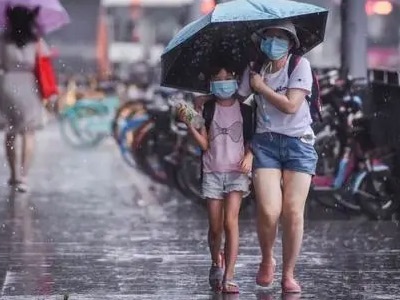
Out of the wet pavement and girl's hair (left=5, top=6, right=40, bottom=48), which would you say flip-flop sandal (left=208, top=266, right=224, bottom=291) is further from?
girl's hair (left=5, top=6, right=40, bottom=48)

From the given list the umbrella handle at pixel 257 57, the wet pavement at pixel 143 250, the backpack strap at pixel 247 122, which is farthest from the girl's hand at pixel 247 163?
the wet pavement at pixel 143 250

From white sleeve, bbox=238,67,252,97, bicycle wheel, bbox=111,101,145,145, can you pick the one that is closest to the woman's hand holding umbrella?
white sleeve, bbox=238,67,252,97

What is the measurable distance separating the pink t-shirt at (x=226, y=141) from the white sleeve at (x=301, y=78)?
1.64 ft

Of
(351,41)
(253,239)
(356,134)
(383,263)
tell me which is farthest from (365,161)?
(351,41)

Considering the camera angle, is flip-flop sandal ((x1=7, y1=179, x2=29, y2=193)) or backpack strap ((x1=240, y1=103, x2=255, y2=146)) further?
flip-flop sandal ((x1=7, y1=179, x2=29, y2=193))

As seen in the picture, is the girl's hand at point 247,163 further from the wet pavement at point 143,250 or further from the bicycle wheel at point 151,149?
the bicycle wheel at point 151,149

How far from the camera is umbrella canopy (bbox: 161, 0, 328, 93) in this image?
902cm

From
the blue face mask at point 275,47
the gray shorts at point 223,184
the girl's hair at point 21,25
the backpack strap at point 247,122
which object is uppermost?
the girl's hair at point 21,25

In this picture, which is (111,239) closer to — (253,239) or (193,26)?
(253,239)

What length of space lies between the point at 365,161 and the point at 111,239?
268cm

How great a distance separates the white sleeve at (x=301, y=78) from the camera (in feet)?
29.5

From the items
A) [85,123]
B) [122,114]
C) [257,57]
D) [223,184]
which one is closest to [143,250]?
[223,184]

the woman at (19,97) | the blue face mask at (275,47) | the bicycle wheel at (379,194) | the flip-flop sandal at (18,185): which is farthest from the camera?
the flip-flop sandal at (18,185)

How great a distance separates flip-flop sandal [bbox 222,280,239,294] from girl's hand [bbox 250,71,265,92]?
4.27ft
